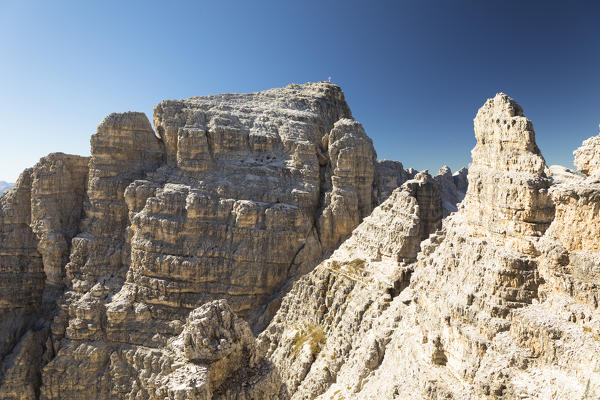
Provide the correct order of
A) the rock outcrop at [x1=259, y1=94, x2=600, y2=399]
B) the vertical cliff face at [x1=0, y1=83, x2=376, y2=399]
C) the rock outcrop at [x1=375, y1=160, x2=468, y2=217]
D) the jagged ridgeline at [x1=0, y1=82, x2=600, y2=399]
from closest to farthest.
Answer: the rock outcrop at [x1=259, y1=94, x2=600, y2=399] < the jagged ridgeline at [x1=0, y1=82, x2=600, y2=399] < the vertical cliff face at [x1=0, y1=83, x2=376, y2=399] < the rock outcrop at [x1=375, y1=160, x2=468, y2=217]

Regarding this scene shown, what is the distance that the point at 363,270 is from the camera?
39.9 m

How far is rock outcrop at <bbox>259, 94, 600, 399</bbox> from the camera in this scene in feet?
49.0

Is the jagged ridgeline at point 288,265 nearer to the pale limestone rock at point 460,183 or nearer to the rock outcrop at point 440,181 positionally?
the rock outcrop at point 440,181

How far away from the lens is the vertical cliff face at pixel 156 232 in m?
52.2

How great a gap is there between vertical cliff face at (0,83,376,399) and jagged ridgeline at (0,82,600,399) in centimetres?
29

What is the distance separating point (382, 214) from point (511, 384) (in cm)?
2746

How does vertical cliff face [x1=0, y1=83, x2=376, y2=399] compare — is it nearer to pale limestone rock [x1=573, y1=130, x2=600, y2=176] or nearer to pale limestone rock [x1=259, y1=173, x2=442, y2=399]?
pale limestone rock [x1=259, y1=173, x2=442, y2=399]

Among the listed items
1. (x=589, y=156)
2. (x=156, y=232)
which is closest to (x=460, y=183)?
(x=156, y=232)

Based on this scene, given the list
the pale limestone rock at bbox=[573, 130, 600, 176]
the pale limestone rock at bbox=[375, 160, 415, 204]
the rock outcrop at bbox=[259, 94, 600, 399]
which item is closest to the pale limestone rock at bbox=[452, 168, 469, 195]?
the pale limestone rock at bbox=[375, 160, 415, 204]

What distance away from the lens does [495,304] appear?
1817 centimetres

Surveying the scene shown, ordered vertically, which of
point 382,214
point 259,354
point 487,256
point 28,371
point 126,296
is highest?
point 382,214

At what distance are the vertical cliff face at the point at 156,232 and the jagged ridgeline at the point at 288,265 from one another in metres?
0.29

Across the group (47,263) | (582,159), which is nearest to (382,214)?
(582,159)

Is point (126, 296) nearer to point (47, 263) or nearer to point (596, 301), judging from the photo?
point (47, 263)
